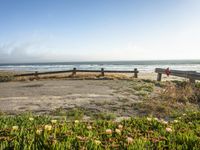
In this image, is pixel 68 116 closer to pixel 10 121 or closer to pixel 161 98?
pixel 10 121

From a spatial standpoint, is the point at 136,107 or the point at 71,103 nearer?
the point at 136,107

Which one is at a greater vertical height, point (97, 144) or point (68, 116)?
point (97, 144)

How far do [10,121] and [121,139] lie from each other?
2370 millimetres

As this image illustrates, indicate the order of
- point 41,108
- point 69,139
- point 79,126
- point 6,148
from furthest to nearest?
point 41,108 < point 79,126 < point 69,139 < point 6,148

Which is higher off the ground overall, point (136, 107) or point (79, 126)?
point (79, 126)

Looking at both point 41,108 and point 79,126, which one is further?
point 41,108

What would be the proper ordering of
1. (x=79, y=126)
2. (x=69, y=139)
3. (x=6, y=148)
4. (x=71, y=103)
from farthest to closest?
(x=71, y=103), (x=79, y=126), (x=69, y=139), (x=6, y=148)

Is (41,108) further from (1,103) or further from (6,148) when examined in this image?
(6,148)

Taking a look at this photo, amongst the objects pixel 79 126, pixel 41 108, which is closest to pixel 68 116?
pixel 41 108

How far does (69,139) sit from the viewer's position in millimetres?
3582

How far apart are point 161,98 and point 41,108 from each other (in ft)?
16.4

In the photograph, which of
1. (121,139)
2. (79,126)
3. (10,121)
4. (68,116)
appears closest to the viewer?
(121,139)

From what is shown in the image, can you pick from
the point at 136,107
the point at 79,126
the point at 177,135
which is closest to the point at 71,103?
the point at 136,107

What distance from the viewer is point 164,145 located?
360 centimetres
